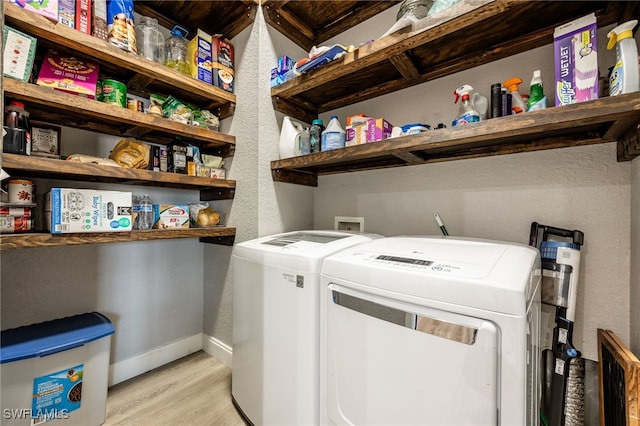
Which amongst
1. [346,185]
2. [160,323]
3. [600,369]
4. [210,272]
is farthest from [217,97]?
[600,369]

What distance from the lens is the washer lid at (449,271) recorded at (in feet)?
2.09

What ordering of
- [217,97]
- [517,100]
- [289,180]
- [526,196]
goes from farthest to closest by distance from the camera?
[289,180]
[217,97]
[526,196]
[517,100]

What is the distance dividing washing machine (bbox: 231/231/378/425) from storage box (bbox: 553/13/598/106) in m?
0.88

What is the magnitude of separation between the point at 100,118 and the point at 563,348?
223 cm

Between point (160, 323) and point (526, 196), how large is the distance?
83.0 inches

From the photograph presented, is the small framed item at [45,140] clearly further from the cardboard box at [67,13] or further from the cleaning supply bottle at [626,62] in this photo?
the cleaning supply bottle at [626,62]

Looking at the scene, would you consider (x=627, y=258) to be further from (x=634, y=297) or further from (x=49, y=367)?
(x=49, y=367)

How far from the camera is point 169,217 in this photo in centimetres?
146

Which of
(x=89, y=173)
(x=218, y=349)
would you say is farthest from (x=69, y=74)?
(x=218, y=349)

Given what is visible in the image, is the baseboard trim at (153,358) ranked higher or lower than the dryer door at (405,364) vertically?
lower

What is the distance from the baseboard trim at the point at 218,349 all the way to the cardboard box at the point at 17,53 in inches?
63.1

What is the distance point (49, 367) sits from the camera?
108cm

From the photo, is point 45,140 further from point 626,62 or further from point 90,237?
point 626,62

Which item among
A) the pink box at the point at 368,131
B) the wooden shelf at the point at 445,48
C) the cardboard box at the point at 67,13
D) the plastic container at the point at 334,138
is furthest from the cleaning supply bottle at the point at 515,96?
the cardboard box at the point at 67,13
